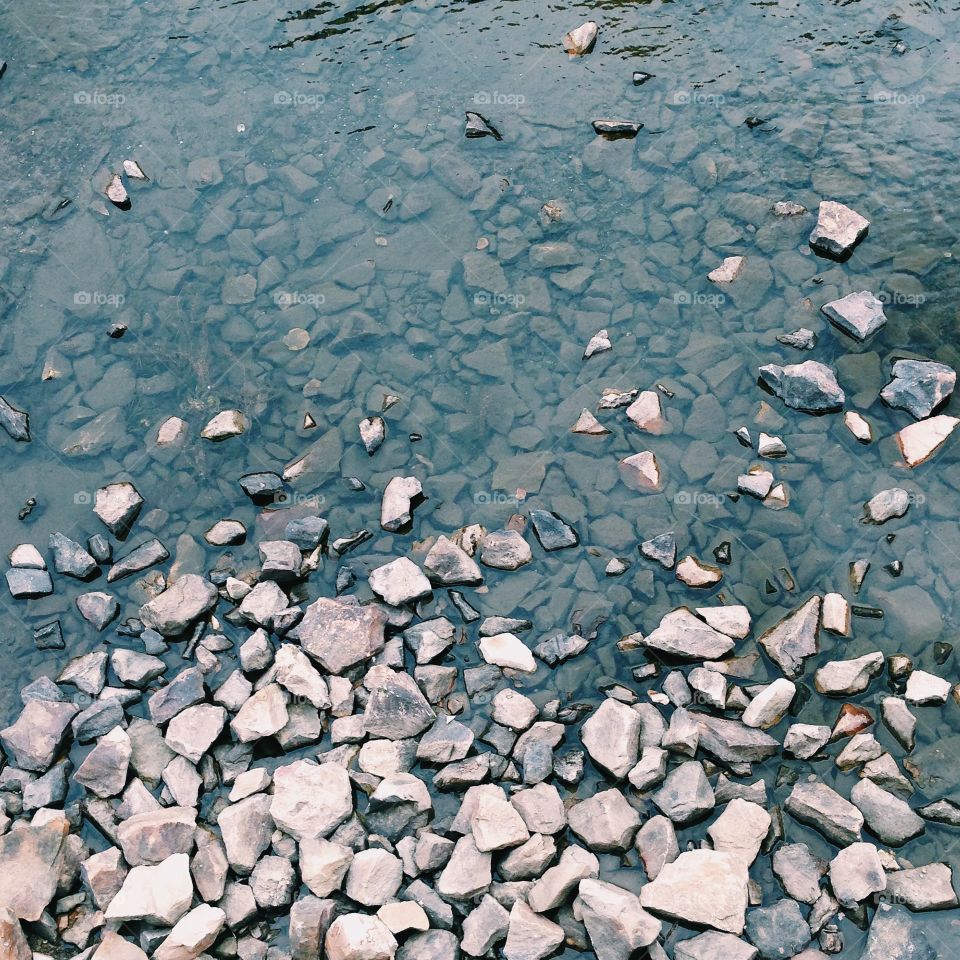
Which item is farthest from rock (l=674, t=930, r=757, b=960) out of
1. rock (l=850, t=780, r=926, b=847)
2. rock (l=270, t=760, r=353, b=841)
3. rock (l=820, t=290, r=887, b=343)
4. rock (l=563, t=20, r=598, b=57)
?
rock (l=563, t=20, r=598, b=57)

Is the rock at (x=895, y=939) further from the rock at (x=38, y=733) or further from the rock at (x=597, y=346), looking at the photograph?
the rock at (x=38, y=733)

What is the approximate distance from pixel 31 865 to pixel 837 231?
7835 millimetres

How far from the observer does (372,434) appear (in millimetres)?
7320

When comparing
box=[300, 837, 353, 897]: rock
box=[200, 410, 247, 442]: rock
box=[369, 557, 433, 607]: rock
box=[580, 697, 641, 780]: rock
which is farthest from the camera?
box=[200, 410, 247, 442]: rock

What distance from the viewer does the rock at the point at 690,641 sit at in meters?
6.14

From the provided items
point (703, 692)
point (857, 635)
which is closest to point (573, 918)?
point (703, 692)

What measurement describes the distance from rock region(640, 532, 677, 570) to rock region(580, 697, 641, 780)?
3.96 feet

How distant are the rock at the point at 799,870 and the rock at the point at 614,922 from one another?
0.85 metres

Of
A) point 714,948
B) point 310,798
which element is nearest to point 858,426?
point 714,948

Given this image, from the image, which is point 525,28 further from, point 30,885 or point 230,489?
point 30,885

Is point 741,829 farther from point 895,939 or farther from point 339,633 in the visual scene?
point 339,633

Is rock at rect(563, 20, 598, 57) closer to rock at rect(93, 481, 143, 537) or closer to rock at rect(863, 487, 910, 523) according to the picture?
rock at rect(863, 487, 910, 523)

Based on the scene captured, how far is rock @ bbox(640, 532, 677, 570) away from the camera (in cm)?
661

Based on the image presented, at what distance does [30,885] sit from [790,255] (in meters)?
7.53
